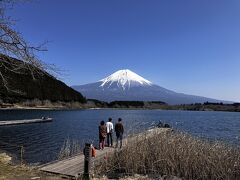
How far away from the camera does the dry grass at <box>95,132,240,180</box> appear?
45.4ft

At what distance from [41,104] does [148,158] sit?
5084 inches

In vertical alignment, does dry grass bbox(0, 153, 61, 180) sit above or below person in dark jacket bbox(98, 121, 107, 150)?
below

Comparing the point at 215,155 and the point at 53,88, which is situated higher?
the point at 53,88

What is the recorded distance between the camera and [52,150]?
3048 cm

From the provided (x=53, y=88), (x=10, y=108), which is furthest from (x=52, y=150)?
(x=53, y=88)

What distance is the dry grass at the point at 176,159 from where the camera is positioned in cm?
1383

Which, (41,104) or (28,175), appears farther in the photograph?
(41,104)

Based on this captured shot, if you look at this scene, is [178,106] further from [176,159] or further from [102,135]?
[176,159]

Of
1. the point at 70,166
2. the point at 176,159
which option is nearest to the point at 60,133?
the point at 70,166

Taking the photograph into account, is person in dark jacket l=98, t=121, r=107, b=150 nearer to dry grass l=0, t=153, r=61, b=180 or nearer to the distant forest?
dry grass l=0, t=153, r=61, b=180

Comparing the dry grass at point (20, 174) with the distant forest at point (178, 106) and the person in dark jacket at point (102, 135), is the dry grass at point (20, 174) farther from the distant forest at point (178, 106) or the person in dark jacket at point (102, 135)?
the distant forest at point (178, 106)

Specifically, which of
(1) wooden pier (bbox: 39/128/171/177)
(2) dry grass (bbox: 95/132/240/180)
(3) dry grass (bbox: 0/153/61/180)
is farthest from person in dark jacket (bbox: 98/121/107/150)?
(3) dry grass (bbox: 0/153/61/180)

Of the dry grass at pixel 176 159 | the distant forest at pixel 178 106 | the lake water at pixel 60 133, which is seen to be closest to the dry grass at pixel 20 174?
the dry grass at pixel 176 159

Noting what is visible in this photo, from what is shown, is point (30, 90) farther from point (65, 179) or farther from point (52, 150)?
point (65, 179)
